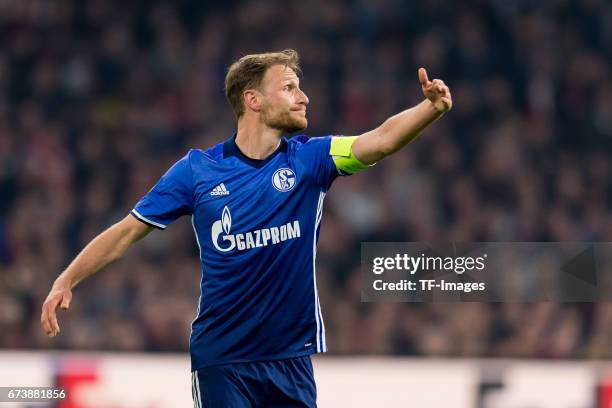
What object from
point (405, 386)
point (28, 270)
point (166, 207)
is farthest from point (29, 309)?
point (166, 207)

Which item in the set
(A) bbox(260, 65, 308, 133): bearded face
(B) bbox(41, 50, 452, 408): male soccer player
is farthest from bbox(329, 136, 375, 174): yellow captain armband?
(A) bbox(260, 65, 308, 133): bearded face

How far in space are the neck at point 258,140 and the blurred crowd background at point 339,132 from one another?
4.38 m

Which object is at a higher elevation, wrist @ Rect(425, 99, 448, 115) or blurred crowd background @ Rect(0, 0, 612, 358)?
blurred crowd background @ Rect(0, 0, 612, 358)

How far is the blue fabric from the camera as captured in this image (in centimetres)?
482

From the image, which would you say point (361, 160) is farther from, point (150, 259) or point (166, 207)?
point (150, 259)

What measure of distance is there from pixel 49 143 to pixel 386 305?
Answer: 13.7ft

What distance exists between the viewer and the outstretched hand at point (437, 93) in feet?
14.8

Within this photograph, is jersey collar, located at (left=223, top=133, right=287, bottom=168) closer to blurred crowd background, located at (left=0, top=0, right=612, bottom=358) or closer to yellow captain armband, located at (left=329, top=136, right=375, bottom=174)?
yellow captain armband, located at (left=329, top=136, right=375, bottom=174)

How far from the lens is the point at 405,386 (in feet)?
23.0

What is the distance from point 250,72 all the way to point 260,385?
50.8 inches

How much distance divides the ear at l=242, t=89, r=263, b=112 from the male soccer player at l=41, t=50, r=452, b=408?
Answer: 0.03 metres

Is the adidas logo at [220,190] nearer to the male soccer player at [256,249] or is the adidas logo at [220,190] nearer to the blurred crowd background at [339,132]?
the male soccer player at [256,249]

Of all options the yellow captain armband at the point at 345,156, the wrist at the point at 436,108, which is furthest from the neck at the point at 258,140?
the wrist at the point at 436,108

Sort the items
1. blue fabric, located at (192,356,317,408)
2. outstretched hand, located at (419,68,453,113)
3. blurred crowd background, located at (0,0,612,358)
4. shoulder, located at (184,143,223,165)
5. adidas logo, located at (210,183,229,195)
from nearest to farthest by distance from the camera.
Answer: outstretched hand, located at (419,68,453,113) < blue fabric, located at (192,356,317,408) < adidas logo, located at (210,183,229,195) < shoulder, located at (184,143,223,165) < blurred crowd background, located at (0,0,612,358)
